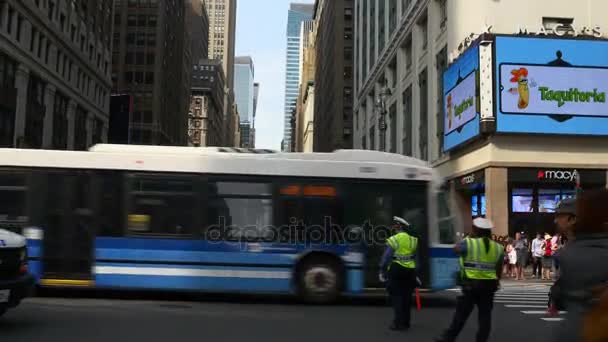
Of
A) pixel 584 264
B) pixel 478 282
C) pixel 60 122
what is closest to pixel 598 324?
pixel 584 264

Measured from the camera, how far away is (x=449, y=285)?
12.7 meters

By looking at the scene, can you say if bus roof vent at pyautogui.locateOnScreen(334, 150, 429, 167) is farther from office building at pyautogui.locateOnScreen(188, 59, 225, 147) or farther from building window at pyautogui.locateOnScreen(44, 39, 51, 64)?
office building at pyautogui.locateOnScreen(188, 59, 225, 147)

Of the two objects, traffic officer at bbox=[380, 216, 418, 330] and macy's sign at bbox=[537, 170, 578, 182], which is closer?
traffic officer at bbox=[380, 216, 418, 330]

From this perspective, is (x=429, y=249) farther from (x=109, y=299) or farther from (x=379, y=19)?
(x=379, y=19)

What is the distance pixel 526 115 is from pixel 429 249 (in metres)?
16.7

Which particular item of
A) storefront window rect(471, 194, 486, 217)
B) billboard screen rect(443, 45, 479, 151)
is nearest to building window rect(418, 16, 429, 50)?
billboard screen rect(443, 45, 479, 151)

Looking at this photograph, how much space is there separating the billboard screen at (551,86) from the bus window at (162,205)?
60.1 feet

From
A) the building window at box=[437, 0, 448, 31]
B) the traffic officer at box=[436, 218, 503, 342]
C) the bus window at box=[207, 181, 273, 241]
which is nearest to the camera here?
the traffic officer at box=[436, 218, 503, 342]

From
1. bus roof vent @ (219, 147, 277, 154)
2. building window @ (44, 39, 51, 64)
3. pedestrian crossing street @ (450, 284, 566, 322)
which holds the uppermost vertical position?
building window @ (44, 39, 51, 64)

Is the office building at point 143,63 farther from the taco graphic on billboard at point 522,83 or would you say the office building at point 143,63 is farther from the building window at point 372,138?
the taco graphic on billboard at point 522,83

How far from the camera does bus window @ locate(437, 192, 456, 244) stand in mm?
12867

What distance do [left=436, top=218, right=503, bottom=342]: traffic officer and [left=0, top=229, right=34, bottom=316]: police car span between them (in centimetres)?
561

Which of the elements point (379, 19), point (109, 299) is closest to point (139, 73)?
point (379, 19)

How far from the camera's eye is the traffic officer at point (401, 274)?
9.39 m
